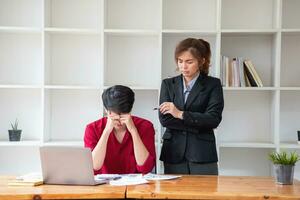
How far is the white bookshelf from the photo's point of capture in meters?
3.41

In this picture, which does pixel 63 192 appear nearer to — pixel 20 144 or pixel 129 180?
pixel 129 180

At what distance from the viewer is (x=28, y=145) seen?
10.5ft

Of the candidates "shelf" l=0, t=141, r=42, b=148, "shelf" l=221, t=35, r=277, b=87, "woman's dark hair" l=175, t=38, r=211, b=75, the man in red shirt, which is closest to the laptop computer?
the man in red shirt

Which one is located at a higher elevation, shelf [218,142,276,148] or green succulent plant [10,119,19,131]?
green succulent plant [10,119,19,131]

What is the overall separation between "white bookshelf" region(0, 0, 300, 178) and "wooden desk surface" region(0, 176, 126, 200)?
1.63 meters

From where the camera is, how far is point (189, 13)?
3.44m

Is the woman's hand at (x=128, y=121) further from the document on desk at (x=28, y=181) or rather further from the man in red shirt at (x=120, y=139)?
the document on desk at (x=28, y=181)

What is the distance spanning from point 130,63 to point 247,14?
1.13 m

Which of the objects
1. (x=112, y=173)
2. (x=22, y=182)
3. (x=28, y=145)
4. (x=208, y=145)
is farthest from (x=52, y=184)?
(x=28, y=145)

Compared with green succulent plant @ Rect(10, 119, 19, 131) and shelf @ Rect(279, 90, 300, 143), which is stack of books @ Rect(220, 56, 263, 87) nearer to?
shelf @ Rect(279, 90, 300, 143)

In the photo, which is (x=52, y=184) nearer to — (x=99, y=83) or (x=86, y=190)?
(x=86, y=190)

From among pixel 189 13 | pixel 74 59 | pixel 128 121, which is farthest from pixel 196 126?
pixel 74 59

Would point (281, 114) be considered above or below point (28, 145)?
above

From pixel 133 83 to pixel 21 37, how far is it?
108 cm
